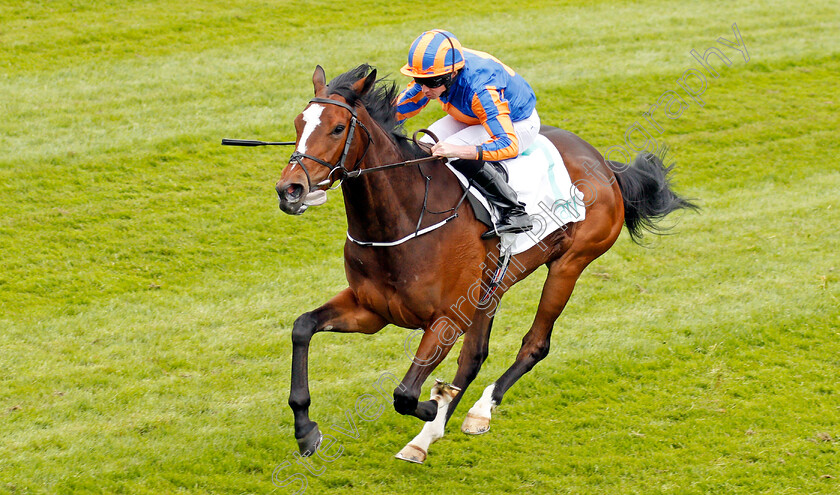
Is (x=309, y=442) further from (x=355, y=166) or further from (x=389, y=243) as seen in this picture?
(x=355, y=166)

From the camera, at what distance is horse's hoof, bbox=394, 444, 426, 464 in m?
6.02

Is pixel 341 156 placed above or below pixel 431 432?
above

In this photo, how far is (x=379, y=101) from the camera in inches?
209

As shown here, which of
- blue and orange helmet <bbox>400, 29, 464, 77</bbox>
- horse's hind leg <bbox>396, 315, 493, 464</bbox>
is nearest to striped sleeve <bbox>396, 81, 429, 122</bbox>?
blue and orange helmet <bbox>400, 29, 464, 77</bbox>

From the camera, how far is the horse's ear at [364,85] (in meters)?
4.88

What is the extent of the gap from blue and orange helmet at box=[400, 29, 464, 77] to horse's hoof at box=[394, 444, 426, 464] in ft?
8.28

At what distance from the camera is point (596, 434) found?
21.5 ft

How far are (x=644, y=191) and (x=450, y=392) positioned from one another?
8.45 feet

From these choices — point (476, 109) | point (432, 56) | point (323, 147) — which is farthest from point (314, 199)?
point (476, 109)

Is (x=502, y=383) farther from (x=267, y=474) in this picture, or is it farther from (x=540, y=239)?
(x=267, y=474)

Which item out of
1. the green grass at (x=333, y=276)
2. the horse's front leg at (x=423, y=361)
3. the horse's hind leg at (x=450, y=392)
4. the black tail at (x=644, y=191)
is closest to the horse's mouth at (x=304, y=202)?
the horse's front leg at (x=423, y=361)

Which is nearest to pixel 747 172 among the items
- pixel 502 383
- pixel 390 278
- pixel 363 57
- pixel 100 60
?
pixel 363 57

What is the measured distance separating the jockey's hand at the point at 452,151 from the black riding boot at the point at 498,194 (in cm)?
36

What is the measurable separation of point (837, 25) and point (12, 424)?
15.2m
